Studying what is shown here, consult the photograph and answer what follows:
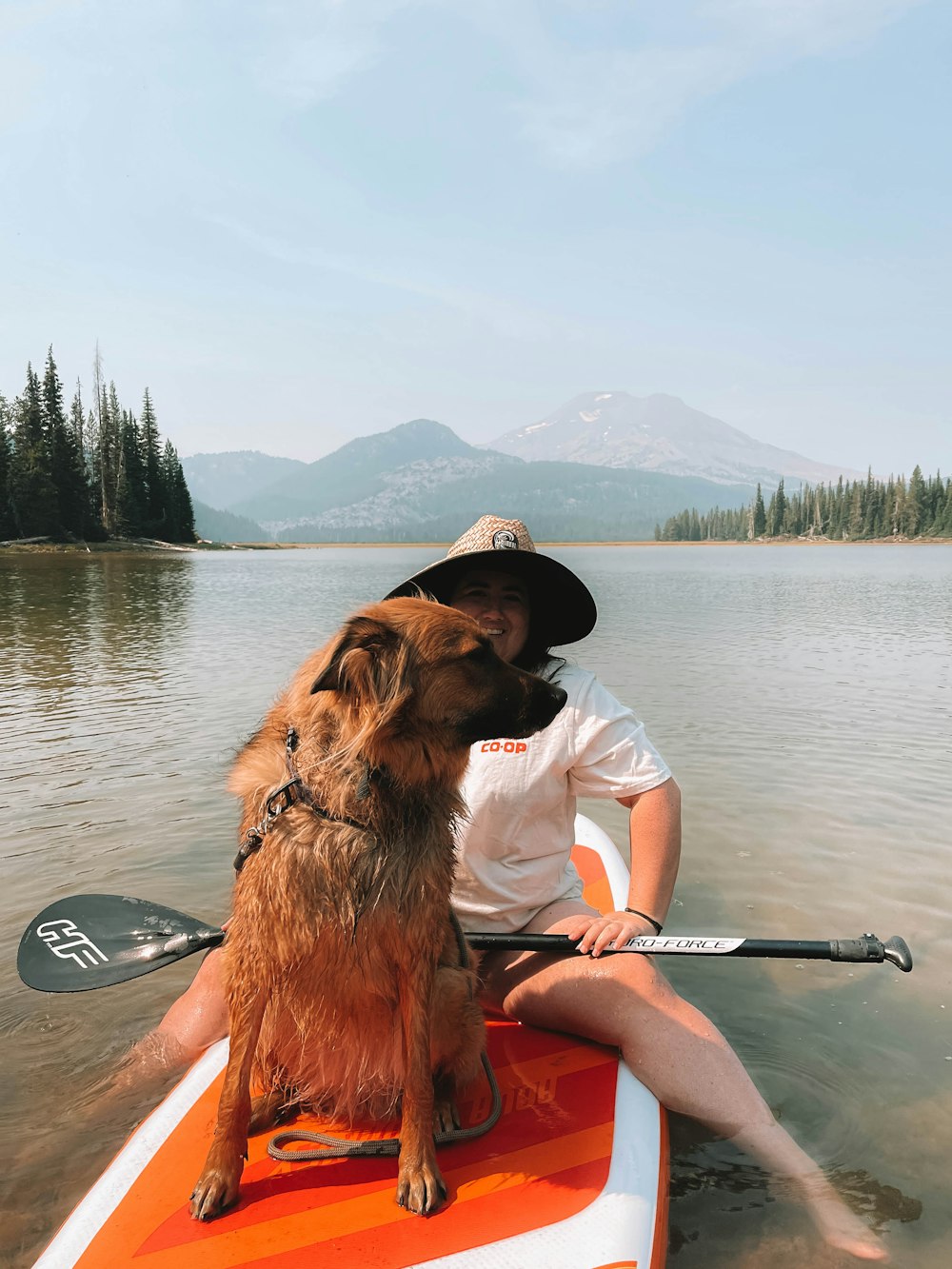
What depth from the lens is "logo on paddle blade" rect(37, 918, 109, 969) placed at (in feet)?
14.5

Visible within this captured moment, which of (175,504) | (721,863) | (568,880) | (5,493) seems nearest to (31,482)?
(5,493)

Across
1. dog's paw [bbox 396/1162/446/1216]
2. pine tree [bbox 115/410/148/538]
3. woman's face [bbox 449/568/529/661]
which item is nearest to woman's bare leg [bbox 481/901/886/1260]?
dog's paw [bbox 396/1162/446/1216]

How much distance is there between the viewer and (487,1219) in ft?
9.48

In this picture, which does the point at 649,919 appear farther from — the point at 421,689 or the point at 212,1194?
the point at 212,1194

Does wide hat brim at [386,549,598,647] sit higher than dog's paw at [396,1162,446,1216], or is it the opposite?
wide hat brim at [386,549,598,647]

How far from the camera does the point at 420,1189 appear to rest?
9.63 ft

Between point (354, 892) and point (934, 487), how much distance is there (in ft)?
549

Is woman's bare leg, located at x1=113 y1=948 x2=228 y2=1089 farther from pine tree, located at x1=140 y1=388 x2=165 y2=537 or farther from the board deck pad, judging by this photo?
pine tree, located at x1=140 y1=388 x2=165 y2=537

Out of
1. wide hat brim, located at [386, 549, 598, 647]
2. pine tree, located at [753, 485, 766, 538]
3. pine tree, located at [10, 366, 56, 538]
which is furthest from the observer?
pine tree, located at [753, 485, 766, 538]

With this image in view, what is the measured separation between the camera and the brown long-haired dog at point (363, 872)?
2.93 m

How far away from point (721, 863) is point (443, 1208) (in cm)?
569

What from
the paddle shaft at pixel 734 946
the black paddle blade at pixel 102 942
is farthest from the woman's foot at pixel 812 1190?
the black paddle blade at pixel 102 942

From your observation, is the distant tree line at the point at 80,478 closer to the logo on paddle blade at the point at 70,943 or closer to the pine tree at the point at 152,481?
the pine tree at the point at 152,481

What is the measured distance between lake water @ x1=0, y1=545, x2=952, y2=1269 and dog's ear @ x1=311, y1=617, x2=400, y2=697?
2.41 m
